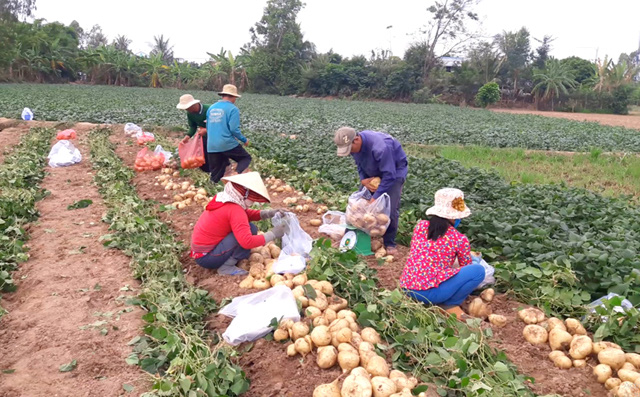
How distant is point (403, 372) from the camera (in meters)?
2.60

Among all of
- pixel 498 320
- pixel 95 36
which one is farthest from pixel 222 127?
pixel 95 36

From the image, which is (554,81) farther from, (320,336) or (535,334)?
(320,336)

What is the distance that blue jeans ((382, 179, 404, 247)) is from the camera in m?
4.48

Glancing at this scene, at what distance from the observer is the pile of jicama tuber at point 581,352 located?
2529mm

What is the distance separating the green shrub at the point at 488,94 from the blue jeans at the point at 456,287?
3549 cm

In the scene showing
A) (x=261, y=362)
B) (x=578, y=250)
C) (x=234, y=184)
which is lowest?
(x=261, y=362)

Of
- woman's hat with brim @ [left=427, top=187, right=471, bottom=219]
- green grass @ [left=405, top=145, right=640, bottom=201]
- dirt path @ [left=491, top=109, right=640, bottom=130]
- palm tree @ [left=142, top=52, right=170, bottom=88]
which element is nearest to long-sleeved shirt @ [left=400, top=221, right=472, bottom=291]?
woman's hat with brim @ [left=427, top=187, right=471, bottom=219]

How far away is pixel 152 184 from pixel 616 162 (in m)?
9.76

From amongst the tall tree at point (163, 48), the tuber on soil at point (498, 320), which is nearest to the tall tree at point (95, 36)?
the tall tree at point (163, 48)

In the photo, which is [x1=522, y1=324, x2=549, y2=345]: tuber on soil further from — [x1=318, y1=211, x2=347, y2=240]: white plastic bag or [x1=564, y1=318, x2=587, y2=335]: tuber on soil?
[x1=318, y1=211, x2=347, y2=240]: white plastic bag

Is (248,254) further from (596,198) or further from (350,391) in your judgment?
(596,198)

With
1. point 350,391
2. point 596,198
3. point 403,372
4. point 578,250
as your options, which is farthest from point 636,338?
point 596,198

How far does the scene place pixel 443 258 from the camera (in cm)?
330

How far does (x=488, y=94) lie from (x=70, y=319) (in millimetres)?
36745
